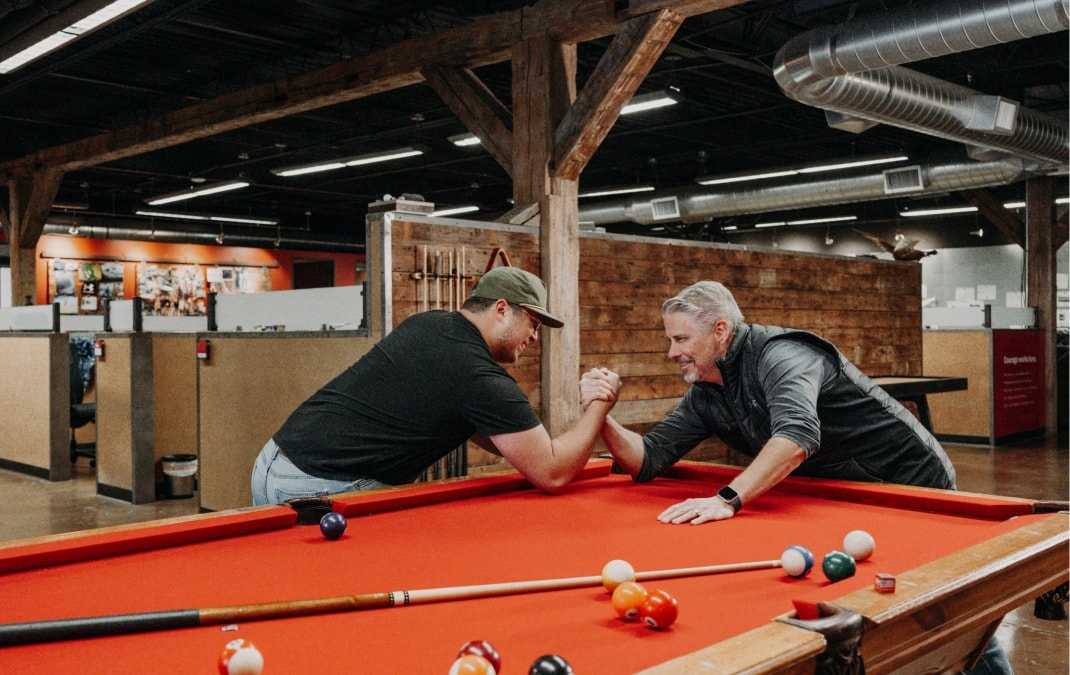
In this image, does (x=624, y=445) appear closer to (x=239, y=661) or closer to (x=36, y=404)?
(x=239, y=661)

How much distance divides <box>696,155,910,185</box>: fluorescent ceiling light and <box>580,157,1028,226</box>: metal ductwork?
0.54ft

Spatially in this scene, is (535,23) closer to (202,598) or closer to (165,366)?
(165,366)

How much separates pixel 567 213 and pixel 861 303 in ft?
14.0

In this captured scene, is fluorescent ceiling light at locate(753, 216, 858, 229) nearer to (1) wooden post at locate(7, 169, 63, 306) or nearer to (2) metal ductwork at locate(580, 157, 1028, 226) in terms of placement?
(2) metal ductwork at locate(580, 157, 1028, 226)

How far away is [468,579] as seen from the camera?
1.81 m

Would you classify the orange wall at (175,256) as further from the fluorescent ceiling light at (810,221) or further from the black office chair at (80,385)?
the fluorescent ceiling light at (810,221)

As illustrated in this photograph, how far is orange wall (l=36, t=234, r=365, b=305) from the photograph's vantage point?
15117 mm

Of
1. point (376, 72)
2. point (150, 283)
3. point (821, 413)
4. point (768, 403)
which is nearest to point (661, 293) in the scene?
point (376, 72)

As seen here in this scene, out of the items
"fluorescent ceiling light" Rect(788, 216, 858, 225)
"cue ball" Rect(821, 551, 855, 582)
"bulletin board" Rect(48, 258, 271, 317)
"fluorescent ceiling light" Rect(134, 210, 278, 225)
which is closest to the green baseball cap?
"cue ball" Rect(821, 551, 855, 582)

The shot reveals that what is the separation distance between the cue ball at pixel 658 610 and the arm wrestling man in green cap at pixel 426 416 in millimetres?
1221

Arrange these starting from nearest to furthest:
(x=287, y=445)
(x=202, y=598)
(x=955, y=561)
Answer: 1. (x=202, y=598)
2. (x=955, y=561)
3. (x=287, y=445)

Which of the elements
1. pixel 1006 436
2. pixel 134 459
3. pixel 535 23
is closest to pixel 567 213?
pixel 535 23

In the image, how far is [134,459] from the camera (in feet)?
23.2

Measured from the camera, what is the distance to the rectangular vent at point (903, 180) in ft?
35.2
